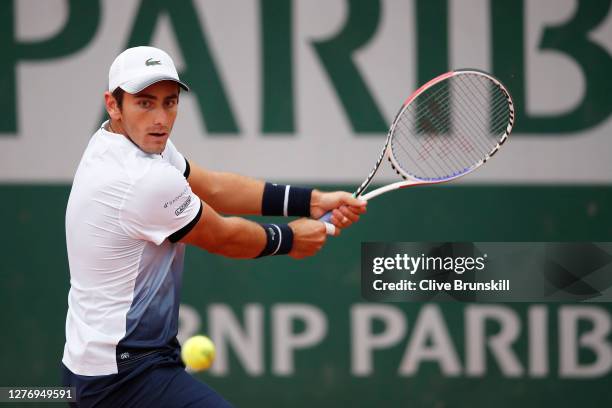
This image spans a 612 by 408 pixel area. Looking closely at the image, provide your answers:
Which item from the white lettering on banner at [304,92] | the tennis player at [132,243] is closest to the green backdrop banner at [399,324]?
the white lettering on banner at [304,92]

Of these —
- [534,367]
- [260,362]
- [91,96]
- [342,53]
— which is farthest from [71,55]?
[534,367]

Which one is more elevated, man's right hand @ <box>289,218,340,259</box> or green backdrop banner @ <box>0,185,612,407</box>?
man's right hand @ <box>289,218,340,259</box>

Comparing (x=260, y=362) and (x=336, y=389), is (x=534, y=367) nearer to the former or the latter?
(x=336, y=389)

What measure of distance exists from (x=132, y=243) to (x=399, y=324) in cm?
209

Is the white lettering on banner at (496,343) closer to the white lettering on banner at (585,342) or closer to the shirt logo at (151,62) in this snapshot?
the white lettering on banner at (585,342)

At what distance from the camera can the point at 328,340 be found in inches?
182

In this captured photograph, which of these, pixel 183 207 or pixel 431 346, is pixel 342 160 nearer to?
pixel 431 346

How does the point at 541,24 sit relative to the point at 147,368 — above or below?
above

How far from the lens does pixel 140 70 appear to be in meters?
2.73

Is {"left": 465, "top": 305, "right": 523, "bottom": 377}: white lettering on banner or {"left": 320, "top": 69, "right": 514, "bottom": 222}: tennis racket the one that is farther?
{"left": 465, "top": 305, "right": 523, "bottom": 377}: white lettering on banner

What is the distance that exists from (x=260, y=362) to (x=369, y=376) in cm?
51

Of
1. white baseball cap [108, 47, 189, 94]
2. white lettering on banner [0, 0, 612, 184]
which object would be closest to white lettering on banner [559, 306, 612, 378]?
white lettering on banner [0, 0, 612, 184]

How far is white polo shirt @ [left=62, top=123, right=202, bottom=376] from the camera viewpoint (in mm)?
2701

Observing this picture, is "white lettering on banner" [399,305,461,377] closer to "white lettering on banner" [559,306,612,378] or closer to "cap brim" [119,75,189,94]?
"white lettering on banner" [559,306,612,378]
